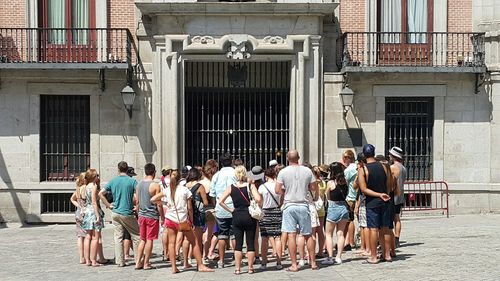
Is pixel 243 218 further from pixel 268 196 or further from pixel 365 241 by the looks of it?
pixel 365 241

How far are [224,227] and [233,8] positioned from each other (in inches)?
323

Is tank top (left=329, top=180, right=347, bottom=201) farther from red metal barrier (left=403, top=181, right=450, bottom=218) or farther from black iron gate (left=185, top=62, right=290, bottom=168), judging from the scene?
A: red metal barrier (left=403, top=181, right=450, bottom=218)

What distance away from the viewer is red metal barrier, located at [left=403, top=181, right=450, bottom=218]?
68.2 feet

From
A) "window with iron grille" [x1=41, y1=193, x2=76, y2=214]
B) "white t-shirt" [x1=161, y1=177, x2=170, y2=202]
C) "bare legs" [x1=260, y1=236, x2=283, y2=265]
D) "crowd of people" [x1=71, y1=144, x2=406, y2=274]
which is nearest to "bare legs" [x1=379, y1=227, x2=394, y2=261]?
"crowd of people" [x1=71, y1=144, x2=406, y2=274]

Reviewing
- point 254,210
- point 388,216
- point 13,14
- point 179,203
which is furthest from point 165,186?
point 13,14

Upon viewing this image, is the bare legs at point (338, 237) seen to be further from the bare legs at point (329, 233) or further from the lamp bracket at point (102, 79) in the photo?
the lamp bracket at point (102, 79)

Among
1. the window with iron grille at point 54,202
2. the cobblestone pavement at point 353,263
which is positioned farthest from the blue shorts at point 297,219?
the window with iron grille at point 54,202

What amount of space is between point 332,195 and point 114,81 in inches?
342

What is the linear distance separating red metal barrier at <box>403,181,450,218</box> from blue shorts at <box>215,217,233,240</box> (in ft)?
28.1

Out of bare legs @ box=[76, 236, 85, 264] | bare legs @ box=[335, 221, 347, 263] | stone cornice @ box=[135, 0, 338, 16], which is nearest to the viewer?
bare legs @ box=[335, 221, 347, 263]

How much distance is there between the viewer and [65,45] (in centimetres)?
2077

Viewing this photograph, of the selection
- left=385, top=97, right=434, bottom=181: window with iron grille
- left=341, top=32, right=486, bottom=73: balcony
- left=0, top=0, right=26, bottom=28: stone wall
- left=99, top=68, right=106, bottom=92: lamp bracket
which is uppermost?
left=0, top=0, right=26, bottom=28: stone wall

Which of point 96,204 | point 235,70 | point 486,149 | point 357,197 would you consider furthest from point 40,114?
point 486,149

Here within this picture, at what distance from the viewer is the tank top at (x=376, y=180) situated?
1302cm
